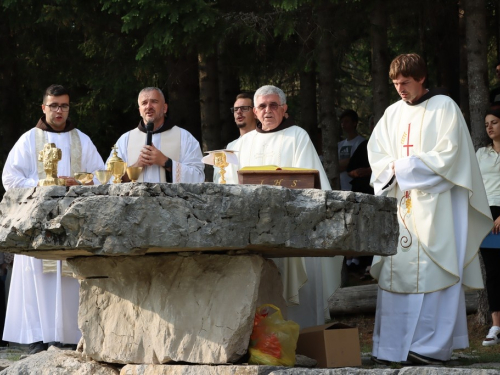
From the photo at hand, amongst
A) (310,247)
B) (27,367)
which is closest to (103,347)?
(27,367)

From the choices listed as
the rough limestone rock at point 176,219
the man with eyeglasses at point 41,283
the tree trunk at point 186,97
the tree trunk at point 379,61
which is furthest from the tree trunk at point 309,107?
the rough limestone rock at point 176,219

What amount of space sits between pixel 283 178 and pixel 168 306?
1.06 metres

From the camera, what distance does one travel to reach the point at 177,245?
533 cm

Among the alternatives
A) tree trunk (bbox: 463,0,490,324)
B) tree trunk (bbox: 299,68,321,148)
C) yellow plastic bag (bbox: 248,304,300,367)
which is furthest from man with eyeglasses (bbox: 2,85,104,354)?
tree trunk (bbox: 299,68,321,148)

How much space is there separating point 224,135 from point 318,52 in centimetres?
301

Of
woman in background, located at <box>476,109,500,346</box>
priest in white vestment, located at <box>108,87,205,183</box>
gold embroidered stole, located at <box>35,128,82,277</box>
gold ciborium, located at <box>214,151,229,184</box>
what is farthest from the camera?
gold embroidered stole, located at <box>35,128,82,277</box>

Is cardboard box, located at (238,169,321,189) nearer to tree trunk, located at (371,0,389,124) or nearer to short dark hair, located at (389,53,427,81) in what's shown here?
short dark hair, located at (389,53,427,81)

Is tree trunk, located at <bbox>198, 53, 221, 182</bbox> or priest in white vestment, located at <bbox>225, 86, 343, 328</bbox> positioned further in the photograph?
tree trunk, located at <bbox>198, 53, 221, 182</bbox>

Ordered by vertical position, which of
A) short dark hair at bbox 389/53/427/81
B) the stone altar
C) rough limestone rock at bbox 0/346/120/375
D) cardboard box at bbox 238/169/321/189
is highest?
short dark hair at bbox 389/53/427/81

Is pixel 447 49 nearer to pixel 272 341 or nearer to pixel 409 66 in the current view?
pixel 409 66

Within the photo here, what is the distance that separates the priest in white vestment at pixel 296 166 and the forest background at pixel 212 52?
1141mm

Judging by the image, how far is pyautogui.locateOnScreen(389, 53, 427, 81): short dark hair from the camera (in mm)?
7320

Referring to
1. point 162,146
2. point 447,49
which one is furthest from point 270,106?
point 447,49

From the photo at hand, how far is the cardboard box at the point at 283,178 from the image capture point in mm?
6145
